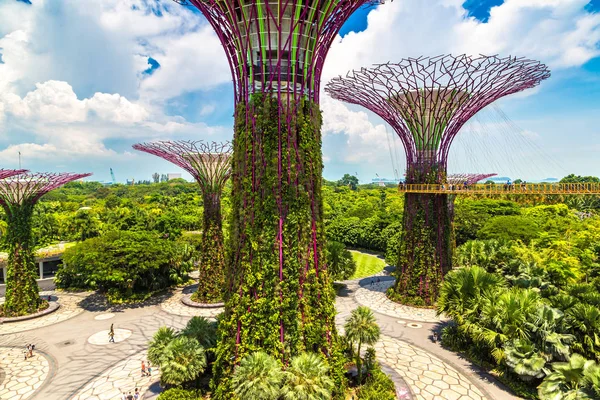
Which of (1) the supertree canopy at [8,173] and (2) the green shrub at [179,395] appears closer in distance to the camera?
(2) the green shrub at [179,395]

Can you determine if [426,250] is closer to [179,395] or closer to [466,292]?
[466,292]

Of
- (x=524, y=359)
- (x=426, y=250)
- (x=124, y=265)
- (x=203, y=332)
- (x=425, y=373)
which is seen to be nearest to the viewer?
(x=524, y=359)

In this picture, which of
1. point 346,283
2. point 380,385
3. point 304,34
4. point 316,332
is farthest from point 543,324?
point 346,283

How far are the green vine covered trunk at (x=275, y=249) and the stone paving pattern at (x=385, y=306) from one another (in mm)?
11485

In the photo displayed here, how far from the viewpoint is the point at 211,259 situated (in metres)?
25.9

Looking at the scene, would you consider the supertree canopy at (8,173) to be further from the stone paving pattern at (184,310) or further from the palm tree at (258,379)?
the palm tree at (258,379)

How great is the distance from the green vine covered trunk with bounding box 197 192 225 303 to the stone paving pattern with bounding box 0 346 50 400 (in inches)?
403

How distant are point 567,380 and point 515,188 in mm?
10492

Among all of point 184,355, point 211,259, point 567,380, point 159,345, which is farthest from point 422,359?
point 211,259

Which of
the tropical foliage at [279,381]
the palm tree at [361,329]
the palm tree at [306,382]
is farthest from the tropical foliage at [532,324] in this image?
the tropical foliage at [279,381]

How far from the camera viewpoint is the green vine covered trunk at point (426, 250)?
81.4 feet

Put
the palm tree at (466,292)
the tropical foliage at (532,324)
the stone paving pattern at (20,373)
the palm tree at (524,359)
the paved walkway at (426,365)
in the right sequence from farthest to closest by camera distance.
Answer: the palm tree at (466,292) < the stone paving pattern at (20,373) < the paved walkway at (426,365) < the palm tree at (524,359) < the tropical foliage at (532,324)

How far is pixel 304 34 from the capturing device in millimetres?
13281

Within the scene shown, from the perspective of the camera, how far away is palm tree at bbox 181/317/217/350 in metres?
14.9
